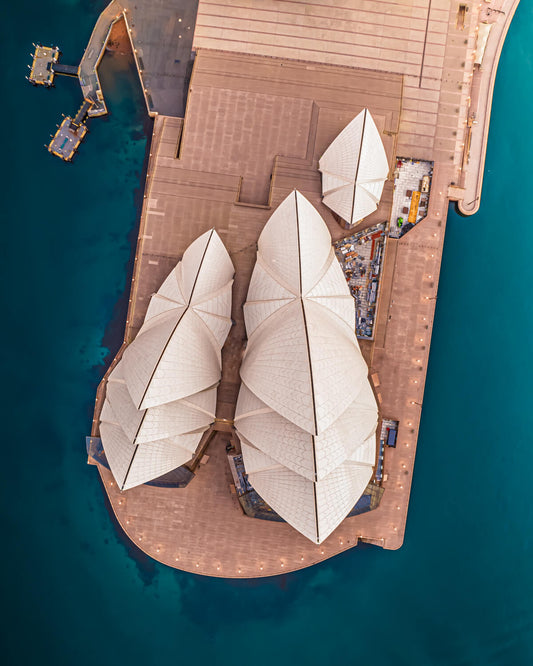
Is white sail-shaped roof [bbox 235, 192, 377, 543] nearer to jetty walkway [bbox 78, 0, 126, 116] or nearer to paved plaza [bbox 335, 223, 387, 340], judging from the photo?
paved plaza [bbox 335, 223, 387, 340]


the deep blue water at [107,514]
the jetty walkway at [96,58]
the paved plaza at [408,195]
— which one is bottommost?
the deep blue water at [107,514]

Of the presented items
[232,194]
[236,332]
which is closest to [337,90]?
[232,194]

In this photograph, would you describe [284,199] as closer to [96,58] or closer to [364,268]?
[364,268]

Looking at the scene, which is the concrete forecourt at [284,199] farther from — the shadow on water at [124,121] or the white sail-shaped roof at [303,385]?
the white sail-shaped roof at [303,385]

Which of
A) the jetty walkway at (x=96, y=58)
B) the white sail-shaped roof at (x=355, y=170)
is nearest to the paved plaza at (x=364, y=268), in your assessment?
the white sail-shaped roof at (x=355, y=170)

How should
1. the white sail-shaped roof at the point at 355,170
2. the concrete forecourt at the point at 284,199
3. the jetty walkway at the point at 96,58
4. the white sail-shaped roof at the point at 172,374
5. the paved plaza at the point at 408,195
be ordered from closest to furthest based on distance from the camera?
the white sail-shaped roof at the point at 172,374
the white sail-shaped roof at the point at 355,170
the concrete forecourt at the point at 284,199
the paved plaza at the point at 408,195
the jetty walkway at the point at 96,58
